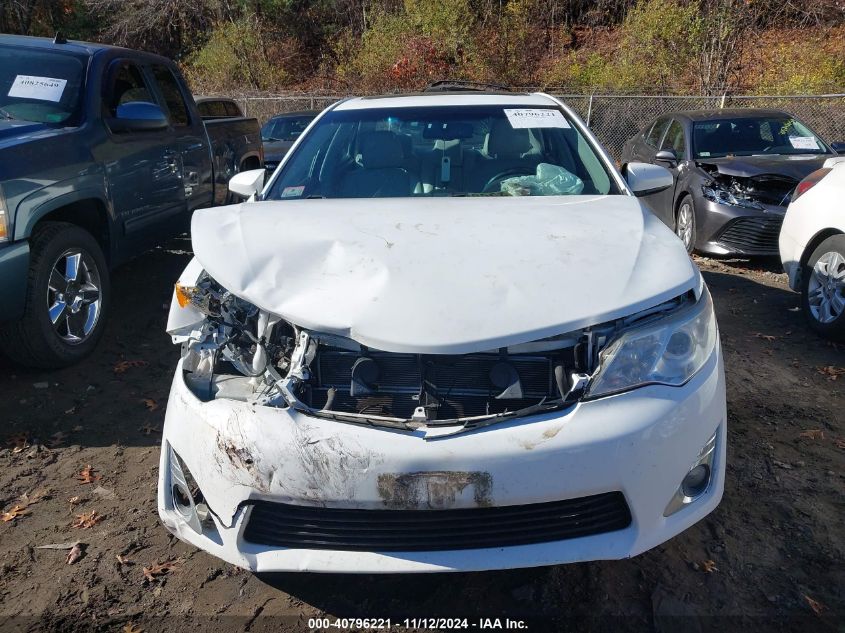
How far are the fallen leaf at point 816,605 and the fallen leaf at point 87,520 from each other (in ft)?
9.35

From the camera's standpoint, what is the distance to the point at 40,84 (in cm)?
451

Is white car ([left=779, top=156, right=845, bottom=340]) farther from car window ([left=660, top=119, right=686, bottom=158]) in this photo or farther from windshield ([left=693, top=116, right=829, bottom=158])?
car window ([left=660, top=119, right=686, bottom=158])

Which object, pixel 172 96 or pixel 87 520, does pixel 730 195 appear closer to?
pixel 172 96

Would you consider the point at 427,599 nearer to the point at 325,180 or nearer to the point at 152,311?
the point at 325,180

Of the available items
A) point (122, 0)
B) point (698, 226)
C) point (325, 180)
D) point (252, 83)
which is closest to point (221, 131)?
point (325, 180)

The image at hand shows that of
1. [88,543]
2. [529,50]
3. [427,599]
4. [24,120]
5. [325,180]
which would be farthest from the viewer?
[529,50]

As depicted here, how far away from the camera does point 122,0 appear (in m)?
26.5

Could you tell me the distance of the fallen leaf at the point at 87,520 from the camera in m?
2.86

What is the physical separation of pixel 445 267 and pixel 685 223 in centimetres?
585

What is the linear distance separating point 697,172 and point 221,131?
16.8 ft

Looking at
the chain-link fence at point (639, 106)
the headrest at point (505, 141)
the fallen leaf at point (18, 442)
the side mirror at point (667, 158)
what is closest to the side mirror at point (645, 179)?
the headrest at point (505, 141)

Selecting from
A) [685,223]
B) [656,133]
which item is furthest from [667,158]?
[656,133]

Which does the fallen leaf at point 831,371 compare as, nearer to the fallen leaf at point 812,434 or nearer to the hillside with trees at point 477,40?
the fallen leaf at point 812,434

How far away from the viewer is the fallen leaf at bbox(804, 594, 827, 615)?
2312 millimetres
